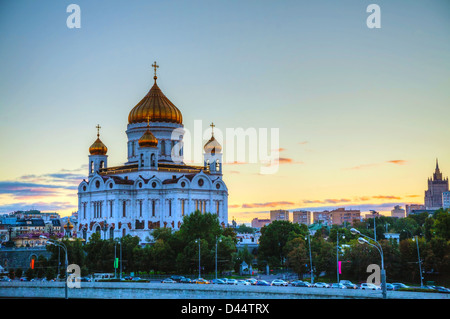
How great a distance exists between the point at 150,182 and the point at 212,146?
11.4 meters

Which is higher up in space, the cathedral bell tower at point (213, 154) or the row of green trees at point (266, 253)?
the cathedral bell tower at point (213, 154)

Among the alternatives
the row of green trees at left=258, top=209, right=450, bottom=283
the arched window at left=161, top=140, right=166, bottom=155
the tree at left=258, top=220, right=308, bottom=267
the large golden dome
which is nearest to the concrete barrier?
the row of green trees at left=258, top=209, right=450, bottom=283

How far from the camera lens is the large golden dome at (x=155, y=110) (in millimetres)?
116750

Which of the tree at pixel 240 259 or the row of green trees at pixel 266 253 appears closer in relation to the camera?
the row of green trees at pixel 266 253

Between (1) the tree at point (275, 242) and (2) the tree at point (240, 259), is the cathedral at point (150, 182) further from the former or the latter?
(1) the tree at point (275, 242)

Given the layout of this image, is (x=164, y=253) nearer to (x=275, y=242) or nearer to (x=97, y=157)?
(x=275, y=242)

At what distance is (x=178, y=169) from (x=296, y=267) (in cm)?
3594

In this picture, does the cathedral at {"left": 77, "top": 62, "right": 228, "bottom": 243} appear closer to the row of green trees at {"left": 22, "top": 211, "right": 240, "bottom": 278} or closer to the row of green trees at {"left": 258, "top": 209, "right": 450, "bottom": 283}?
the row of green trees at {"left": 22, "top": 211, "right": 240, "bottom": 278}

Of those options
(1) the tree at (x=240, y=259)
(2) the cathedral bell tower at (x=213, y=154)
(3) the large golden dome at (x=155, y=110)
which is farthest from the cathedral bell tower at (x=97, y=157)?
(1) the tree at (x=240, y=259)

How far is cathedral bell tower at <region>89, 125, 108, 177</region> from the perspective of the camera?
392 feet
